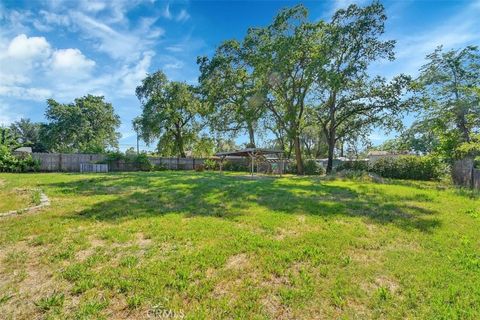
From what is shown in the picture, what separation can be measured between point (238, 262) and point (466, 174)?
41.6ft

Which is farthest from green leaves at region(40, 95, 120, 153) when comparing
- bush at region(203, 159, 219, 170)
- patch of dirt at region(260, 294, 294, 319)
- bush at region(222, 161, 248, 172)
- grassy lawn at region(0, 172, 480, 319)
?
patch of dirt at region(260, 294, 294, 319)

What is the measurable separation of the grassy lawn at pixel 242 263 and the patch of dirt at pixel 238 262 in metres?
0.01

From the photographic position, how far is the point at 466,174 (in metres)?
11.5

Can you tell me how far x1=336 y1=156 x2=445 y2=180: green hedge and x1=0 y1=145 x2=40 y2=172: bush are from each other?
23004mm

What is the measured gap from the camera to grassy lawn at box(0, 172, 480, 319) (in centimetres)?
245

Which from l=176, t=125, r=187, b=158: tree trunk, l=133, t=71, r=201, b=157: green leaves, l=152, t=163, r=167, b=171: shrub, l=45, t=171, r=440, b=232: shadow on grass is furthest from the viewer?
l=176, t=125, r=187, b=158: tree trunk

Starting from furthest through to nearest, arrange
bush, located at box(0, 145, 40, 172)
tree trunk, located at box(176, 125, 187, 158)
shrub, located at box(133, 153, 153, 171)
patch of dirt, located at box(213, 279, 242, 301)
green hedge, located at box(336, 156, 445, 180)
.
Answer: tree trunk, located at box(176, 125, 187, 158)
shrub, located at box(133, 153, 153, 171)
bush, located at box(0, 145, 40, 172)
green hedge, located at box(336, 156, 445, 180)
patch of dirt, located at box(213, 279, 242, 301)

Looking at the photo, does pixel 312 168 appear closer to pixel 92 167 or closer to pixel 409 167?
pixel 409 167

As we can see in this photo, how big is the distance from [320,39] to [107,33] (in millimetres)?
13873

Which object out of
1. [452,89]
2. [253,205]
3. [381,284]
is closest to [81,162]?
[253,205]

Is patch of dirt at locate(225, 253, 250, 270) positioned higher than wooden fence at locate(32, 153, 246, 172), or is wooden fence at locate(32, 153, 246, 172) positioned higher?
wooden fence at locate(32, 153, 246, 172)

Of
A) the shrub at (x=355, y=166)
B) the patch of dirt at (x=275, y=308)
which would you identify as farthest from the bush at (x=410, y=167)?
the patch of dirt at (x=275, y=308)

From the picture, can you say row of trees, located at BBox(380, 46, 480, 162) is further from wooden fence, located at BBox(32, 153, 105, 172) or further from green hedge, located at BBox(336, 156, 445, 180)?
wooden fence, located at BBox(32, 153, 105, 172)

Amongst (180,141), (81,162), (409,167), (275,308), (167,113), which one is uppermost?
(167,113)
